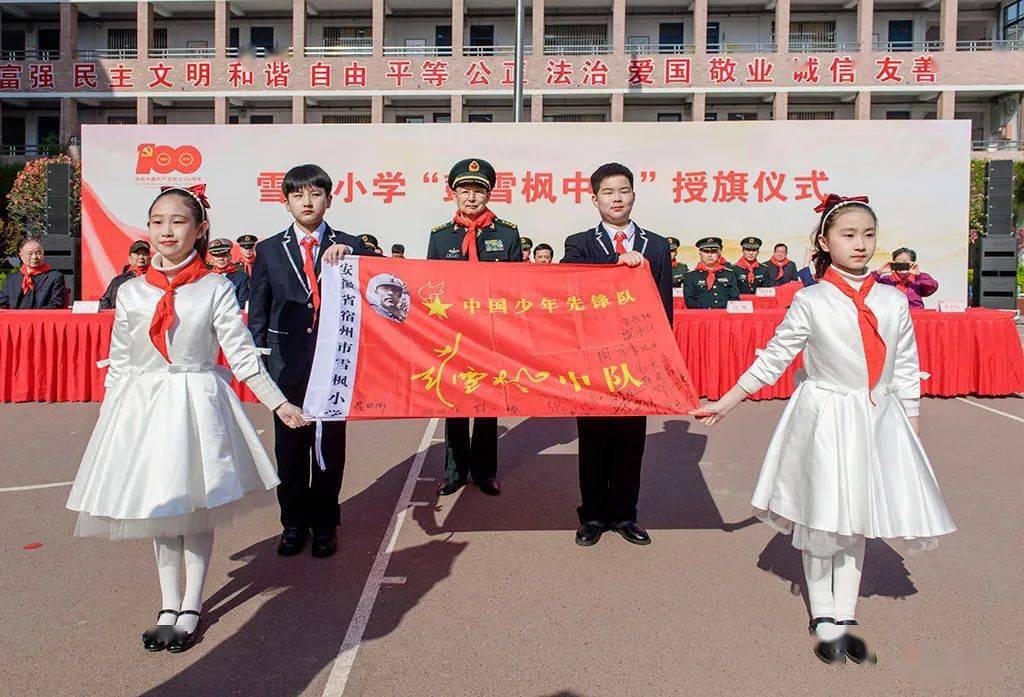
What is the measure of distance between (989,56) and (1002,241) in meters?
23.7

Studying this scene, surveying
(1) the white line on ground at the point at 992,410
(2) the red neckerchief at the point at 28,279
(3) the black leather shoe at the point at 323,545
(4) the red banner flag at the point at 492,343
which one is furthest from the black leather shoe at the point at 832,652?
(2) the red neckerchief at the point at 28,279

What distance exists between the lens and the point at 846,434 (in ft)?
9.18

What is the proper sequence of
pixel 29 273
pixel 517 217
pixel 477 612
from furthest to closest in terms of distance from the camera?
pixel 517 217
pixel 29 273
pixel 477 612

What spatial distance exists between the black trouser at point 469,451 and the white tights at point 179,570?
Answer: 2.12 metres

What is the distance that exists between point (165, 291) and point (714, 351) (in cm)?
664

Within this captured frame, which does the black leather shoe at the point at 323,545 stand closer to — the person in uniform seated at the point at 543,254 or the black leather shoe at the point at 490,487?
the black leather shoe at the point at 490,487

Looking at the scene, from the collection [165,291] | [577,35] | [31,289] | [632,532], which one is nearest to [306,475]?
[165,291]

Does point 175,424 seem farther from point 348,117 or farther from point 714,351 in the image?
point 348,117

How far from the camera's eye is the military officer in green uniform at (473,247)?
4.61m

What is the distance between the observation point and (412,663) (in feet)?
9.21

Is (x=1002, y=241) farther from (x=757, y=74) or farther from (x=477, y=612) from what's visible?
(x=757, y=74)

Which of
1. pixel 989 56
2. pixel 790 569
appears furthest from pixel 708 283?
pixel 989 56

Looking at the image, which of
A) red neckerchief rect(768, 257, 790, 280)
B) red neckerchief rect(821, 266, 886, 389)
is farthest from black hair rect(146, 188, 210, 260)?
red neckerchief rect(768, 257, 790, 280)

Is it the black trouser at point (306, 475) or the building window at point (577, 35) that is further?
the building window at point (577, 35)
